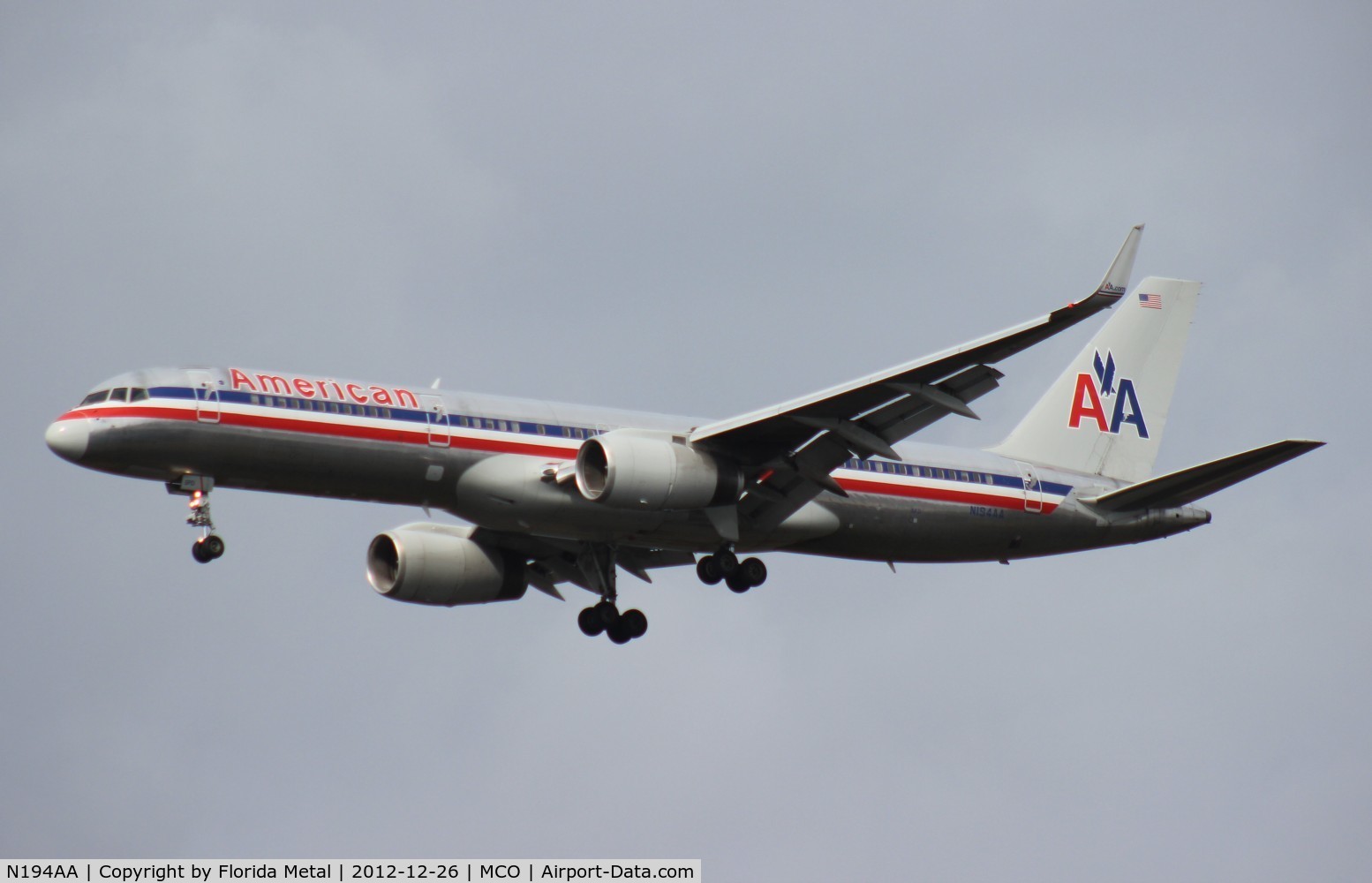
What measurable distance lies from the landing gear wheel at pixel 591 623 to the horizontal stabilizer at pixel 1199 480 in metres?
11.8

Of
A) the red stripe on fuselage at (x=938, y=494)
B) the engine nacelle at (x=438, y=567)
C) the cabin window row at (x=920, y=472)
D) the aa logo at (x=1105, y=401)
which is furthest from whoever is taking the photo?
the aa logo at (x=1105, y=401)

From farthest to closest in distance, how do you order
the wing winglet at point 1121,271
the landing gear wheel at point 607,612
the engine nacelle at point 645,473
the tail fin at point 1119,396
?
the tail fin at point 1119,396 < the landing gear wheel at point 607,612 < the engine nacelle at point 645,473 < the wing winglet at point 1121,271

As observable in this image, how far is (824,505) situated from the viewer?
4047cm

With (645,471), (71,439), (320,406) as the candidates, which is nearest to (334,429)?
(320,406)

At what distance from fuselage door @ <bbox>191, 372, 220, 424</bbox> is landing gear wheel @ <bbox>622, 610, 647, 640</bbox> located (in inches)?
455

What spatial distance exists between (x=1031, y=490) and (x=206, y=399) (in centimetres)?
1905

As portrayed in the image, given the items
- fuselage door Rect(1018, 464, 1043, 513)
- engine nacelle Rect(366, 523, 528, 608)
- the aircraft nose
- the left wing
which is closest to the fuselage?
the aircraft nose

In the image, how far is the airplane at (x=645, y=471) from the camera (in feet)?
115

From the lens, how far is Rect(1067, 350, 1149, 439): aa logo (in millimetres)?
46625

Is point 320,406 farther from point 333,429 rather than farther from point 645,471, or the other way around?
point 645,471

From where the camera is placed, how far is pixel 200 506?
35562 millimetres

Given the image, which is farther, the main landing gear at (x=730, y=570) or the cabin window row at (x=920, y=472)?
the cabin window row at (x=920, y=472)

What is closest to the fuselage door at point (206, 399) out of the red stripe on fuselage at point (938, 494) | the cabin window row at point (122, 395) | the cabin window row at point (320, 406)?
the cabin window row at point (320, 406)

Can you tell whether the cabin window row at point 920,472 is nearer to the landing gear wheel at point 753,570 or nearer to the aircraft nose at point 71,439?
the landing gear wheel at point 753,570
